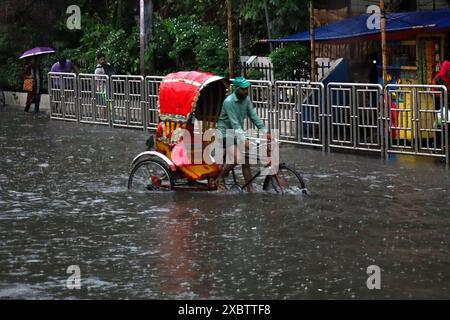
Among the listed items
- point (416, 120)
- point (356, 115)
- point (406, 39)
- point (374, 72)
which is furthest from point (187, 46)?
point (416, 120)

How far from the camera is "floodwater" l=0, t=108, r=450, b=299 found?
955 centimetres

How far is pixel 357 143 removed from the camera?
64.2 ft

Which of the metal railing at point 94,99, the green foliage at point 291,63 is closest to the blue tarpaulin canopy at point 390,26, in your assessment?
the green foliage at point 291,63

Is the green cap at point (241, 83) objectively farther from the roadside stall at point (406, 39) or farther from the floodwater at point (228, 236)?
the roadside stall at point (406, 39)

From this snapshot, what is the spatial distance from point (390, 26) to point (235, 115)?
24.1 ft

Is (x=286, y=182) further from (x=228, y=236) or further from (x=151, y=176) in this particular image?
(x=228, y=236)

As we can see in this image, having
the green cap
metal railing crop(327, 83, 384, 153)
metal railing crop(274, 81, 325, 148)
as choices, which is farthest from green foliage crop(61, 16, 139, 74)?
the green cap

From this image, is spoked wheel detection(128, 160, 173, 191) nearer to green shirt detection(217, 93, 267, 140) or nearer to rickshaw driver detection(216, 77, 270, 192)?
rickshaw driver detection(216, 77, 270, 192)

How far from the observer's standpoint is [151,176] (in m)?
15.3

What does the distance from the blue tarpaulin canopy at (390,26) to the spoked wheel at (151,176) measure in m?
7.07
